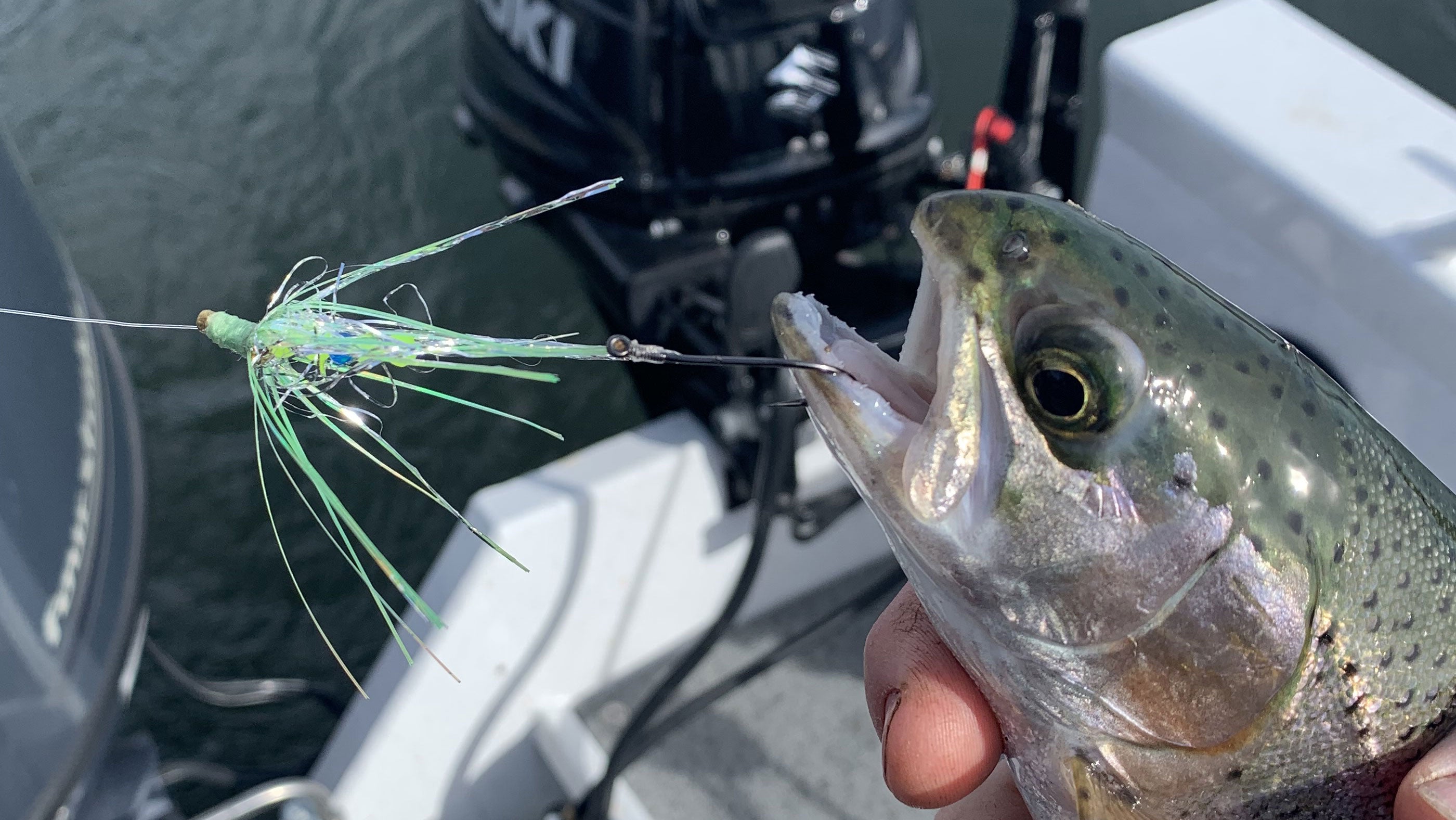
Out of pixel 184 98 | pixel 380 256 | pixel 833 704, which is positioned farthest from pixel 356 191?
pixel 833 704

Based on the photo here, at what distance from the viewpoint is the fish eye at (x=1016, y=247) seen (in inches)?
48.5

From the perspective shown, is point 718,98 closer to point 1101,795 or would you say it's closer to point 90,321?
point 90,321

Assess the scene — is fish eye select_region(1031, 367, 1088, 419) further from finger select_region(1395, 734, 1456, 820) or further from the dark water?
the dark water

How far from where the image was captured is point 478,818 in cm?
323

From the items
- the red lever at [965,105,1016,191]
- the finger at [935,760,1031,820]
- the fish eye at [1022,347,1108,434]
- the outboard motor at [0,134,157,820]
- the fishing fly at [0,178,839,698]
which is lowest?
the finger at [935,760,1031,820]

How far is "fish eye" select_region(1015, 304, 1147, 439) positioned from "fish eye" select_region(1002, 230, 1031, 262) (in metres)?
0.07

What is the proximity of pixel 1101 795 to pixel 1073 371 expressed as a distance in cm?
59

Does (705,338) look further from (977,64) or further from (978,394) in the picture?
(977,64)

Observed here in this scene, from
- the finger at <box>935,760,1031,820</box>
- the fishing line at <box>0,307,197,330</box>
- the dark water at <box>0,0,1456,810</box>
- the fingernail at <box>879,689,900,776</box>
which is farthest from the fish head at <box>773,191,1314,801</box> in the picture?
the dark water at <box>0,0,1456,810</box>

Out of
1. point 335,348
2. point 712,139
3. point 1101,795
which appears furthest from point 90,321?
point 712,139

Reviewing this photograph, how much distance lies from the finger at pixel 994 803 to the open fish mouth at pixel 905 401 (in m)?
0.88

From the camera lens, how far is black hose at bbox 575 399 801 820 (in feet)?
9.35

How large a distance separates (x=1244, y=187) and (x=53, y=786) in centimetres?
314

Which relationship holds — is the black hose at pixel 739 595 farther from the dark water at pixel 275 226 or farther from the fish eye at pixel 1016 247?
the dark water at pixel 275 226
